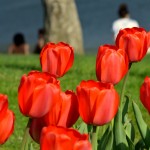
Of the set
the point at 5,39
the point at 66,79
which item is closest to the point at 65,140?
the point at 66,79

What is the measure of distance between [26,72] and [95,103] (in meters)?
9.55

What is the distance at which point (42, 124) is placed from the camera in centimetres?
327

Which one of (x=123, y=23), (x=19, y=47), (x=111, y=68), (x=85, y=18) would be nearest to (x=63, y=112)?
(x=111, y=68)

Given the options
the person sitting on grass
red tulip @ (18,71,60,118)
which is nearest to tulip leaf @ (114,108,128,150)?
red tulip @ (18,71,60,118)

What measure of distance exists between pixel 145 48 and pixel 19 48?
640 inches

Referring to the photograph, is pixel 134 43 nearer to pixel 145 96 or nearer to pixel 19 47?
pixel 145 96

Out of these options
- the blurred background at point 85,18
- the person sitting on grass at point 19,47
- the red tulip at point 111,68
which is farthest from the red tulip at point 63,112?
the blurred background at point 85,18

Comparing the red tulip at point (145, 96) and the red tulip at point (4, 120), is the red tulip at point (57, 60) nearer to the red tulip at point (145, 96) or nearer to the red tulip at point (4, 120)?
the red tulip at point (145, 96)

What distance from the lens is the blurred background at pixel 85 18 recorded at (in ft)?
102

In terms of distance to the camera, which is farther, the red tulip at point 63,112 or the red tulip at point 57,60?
the red tulip at point 57,60

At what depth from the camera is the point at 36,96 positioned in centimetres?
312

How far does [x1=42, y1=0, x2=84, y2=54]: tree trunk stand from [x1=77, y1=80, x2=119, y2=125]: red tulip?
48.9ft

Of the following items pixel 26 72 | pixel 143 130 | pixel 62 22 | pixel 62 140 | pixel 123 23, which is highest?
pixel 62 140

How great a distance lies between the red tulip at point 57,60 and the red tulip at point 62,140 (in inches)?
35.2
